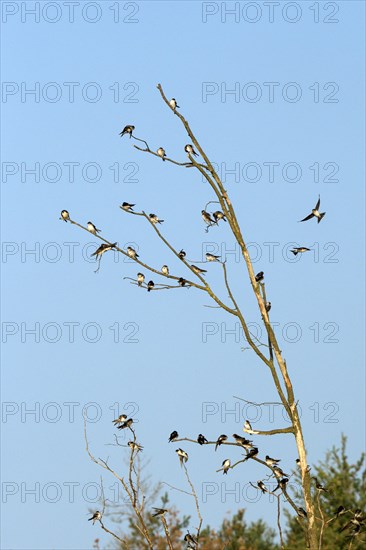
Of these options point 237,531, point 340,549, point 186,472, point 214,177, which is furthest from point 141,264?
point 237,531

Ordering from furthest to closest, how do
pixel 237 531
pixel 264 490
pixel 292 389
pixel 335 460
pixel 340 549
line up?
pixel 237 531, pixel 335 460, pixel 340 549, pixel 264 490, pixel 292 389

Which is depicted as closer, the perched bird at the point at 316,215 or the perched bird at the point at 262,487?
the perched bird at the point at 262,487

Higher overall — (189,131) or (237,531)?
(237,531)

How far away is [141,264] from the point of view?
6574 millimetres

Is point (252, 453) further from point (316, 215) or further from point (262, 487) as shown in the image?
point (316, 215)

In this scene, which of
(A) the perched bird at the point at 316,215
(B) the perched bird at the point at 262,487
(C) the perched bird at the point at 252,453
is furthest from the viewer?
(A) the perched bird at the point at 316,215

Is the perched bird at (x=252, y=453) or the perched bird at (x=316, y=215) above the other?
the perched bird at (x=316, y=215)

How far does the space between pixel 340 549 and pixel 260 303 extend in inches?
858

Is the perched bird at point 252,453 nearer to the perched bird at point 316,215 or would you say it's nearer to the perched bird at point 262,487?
the perched bird at point 262,487

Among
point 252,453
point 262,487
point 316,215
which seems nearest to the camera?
point 252,453

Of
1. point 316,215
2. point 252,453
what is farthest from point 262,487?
point 316,215

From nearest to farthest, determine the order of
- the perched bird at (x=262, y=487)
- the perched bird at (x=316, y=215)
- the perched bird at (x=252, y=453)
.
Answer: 1. the perched bird at (x=252, y=453)
2. the perched bird at (x=262, y=487)
3. the perched bird at (x=316, y=215)

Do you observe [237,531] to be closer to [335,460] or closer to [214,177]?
[335,460]

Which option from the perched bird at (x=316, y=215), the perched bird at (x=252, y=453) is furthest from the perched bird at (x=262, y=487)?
the perched bird at (x=316, y=215)
